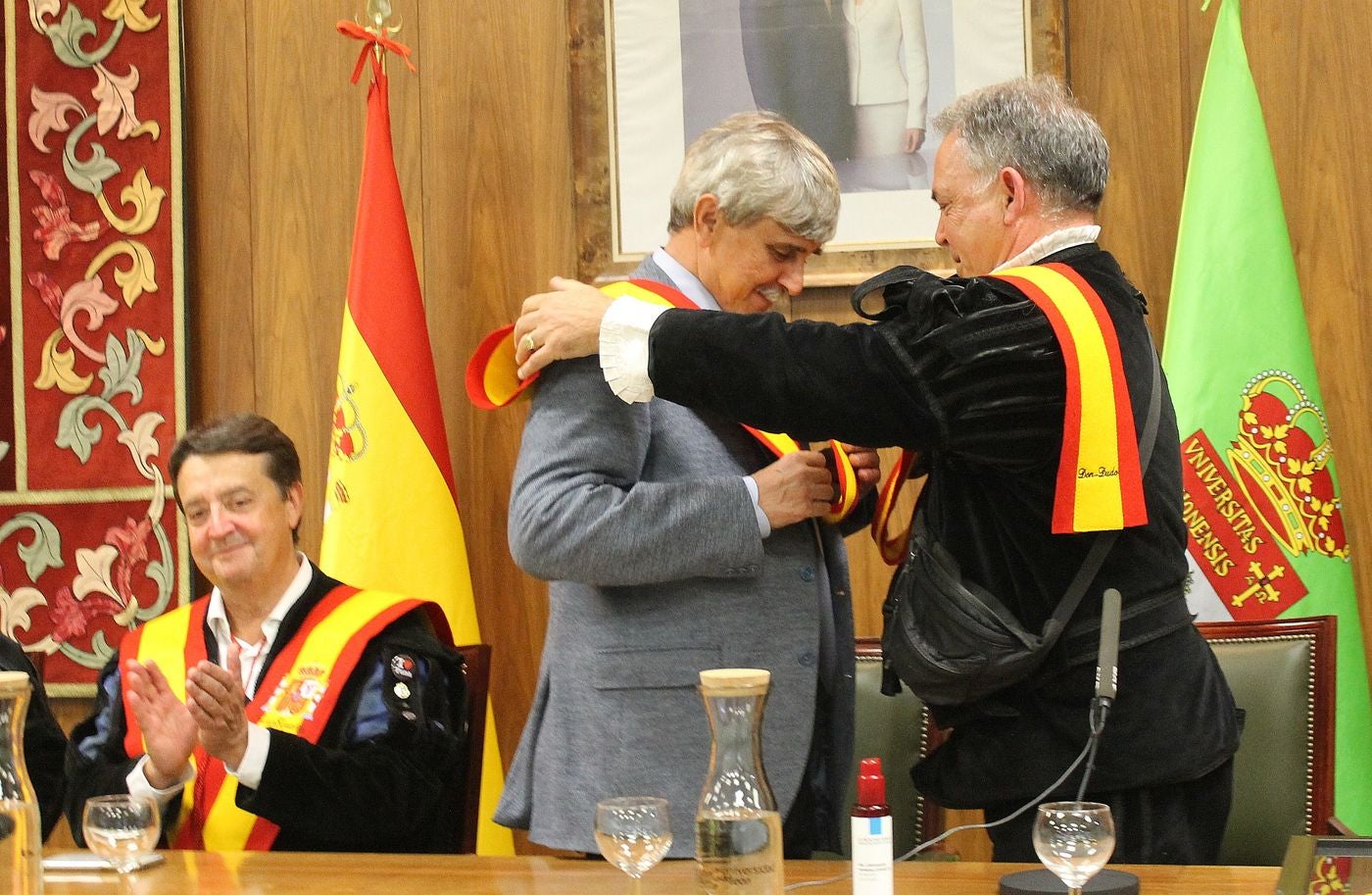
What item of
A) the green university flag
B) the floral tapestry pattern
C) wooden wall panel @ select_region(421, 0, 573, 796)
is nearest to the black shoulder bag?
the green university flag

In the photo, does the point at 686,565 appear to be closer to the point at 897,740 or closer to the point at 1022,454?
the point at 1022,454

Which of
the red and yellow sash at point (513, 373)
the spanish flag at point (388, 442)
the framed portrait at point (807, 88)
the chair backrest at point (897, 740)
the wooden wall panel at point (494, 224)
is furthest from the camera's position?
the wooden wall panel at point (494, 224)

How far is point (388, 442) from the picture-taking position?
9.98ft

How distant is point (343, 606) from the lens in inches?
95.3

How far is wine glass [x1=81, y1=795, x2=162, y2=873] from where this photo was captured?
158 cm

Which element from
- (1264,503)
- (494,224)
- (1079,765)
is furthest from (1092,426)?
(494,224)

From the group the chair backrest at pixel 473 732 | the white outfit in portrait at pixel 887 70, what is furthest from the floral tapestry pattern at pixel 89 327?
the white outfit in portrait at pixel 887 70

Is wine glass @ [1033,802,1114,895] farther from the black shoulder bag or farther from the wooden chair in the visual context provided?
the wooden chair

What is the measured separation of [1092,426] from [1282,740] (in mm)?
851

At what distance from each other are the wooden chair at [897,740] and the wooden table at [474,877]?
2.31 feet

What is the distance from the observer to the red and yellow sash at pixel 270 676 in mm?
2221

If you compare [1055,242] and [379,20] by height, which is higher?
[379,20]

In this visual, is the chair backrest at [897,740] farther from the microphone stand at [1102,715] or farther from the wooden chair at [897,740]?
the microphone stand at [1102,715]

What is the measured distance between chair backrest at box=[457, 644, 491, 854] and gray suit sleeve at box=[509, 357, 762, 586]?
52 centimetres
